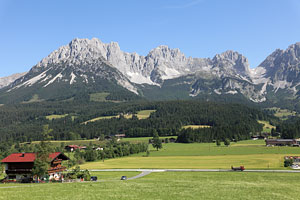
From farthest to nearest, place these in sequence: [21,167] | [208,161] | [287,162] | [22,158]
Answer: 1. [208,161]
2. [287,162]
3. [22,158]
4. [21,167]

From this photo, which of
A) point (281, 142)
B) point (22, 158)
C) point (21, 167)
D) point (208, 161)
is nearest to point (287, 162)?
point (208, 161)

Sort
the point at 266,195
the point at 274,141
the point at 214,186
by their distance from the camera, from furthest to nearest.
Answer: the point at 274,141
the point at 214,186
the point at 266,195

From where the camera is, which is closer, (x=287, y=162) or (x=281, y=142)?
(x=287, y=162)

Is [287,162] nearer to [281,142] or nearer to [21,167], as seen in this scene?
[21,167]

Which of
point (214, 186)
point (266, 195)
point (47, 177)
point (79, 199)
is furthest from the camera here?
point (47, 177)

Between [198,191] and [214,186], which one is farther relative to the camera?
[214,186]

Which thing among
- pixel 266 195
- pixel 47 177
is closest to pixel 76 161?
pixel 47 177

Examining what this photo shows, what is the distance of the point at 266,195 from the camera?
46594 mm

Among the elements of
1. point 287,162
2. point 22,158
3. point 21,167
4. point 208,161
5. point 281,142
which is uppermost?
point 281,142

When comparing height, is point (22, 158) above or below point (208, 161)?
above

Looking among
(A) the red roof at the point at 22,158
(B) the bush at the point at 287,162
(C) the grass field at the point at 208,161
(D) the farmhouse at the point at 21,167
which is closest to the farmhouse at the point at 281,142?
(C) the grass field at the point at 208,161

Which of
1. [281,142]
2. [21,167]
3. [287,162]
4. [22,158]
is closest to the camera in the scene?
[21,167]

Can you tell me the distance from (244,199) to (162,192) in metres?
12.8

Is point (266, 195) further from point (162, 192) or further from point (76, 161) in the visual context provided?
point (76, 161)
